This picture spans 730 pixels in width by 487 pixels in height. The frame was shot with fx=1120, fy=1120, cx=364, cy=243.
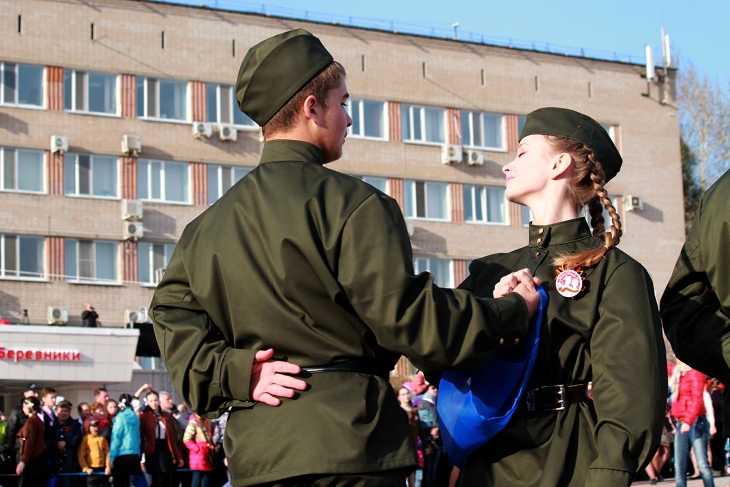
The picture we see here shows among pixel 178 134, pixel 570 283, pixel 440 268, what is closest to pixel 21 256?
pixel 178 134

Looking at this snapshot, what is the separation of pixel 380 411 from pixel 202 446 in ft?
45.5

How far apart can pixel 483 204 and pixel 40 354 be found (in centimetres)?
1855

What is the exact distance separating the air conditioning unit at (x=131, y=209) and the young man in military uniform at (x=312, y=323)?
3390 cm

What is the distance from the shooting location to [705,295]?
15.8 ft

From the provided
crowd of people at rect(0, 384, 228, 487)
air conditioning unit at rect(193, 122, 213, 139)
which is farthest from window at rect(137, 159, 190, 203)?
crowd of people at rect(0, 384, 228, 487)

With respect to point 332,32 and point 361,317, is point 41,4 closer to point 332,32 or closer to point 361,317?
point 332,32

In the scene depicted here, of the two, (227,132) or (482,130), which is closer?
(227,132)

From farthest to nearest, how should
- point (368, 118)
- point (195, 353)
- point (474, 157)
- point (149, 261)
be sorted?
1. point (474, 157)
2. point (368, 118)
3. point (149, 261)
4. point (195, 353)

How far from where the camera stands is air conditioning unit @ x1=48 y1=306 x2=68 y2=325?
35.5m

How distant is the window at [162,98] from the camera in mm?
38500

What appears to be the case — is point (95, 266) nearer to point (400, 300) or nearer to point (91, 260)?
point (91, 260)

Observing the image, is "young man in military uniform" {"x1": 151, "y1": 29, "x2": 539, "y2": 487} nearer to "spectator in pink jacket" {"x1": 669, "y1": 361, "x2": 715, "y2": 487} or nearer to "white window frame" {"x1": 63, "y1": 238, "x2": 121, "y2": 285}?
"spectator in pink jacket" {"x1": 669, "y1": 361, "x2": 715, "y2": 487}

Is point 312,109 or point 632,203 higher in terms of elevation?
point 632,203

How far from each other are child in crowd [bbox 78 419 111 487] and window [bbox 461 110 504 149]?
28.5 m
